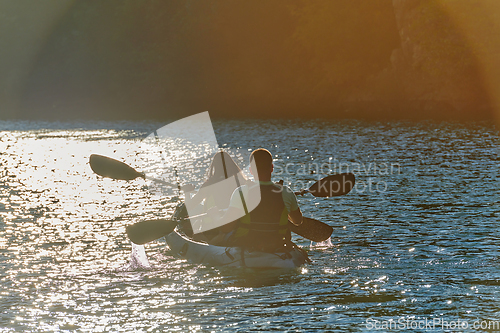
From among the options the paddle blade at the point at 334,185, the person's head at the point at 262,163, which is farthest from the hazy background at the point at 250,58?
the person's head at the point at 262,163

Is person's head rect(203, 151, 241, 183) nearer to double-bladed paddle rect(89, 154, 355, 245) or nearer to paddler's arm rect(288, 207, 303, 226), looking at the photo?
double-bladed paddle rect(89, 154, 355, 245)

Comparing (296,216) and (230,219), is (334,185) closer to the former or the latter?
(296,216)

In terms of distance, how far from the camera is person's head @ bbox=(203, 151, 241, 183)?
38.5ft

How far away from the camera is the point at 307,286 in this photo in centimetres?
1007

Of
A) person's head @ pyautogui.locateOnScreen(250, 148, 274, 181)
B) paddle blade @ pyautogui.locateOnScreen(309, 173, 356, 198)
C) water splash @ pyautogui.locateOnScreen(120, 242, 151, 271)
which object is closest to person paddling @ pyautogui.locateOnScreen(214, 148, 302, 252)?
person's head @ pyautogui.locateOnScreen(250, 148, 274, 181)

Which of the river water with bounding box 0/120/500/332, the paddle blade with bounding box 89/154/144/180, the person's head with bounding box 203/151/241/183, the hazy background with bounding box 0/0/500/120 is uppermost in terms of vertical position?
the hazy background with bounding box 0/0/500/120

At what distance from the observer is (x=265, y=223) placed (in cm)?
1021

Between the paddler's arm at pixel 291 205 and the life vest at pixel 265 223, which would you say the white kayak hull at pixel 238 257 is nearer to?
the life vest at pixel 265 223

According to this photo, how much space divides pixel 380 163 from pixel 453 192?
7.27 meters

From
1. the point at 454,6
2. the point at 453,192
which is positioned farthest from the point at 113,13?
the point at 453,192

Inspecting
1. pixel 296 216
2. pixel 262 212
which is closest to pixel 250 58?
pixel 296 216

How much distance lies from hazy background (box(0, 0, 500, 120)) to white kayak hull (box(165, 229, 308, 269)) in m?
42.1

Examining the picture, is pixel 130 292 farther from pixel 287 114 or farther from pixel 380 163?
pixel 287 114

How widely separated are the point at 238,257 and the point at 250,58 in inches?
2733
